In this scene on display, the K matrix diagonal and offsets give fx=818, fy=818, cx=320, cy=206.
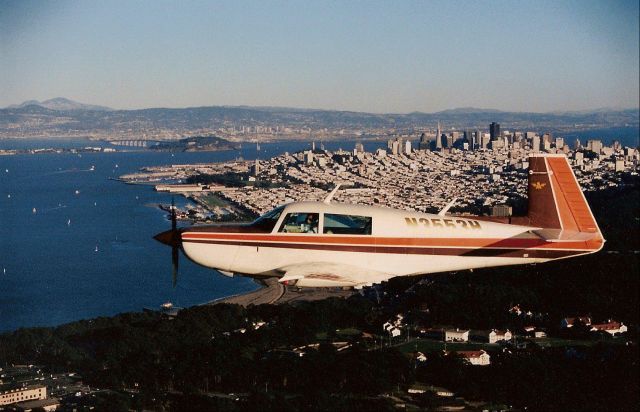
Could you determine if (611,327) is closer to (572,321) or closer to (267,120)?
(572,321)

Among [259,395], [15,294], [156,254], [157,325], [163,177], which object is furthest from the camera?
[163,177]

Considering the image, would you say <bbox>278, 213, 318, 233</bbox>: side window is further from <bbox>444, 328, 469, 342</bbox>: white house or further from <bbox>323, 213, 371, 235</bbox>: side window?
<bbox>444, 328, 469, 342</bbox>: white house

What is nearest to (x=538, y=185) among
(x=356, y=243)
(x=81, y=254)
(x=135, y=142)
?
(x=356, y=243)

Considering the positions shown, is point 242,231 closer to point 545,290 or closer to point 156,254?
point 545,290

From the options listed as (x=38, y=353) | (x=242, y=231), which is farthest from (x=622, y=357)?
(x=38, y=353)

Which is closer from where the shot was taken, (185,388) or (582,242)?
(582,242)

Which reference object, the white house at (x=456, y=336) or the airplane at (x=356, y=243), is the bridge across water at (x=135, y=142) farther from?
the airplane at (x=356, y=243)
